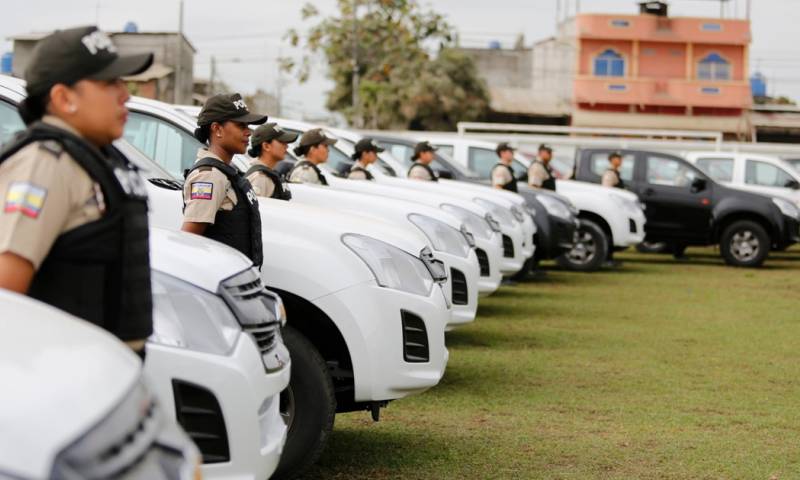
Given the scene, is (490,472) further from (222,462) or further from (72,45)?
(72,45)

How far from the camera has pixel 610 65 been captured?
58.5 meters

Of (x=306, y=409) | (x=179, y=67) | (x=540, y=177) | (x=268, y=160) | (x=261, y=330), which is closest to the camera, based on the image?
(x=261, y=330)

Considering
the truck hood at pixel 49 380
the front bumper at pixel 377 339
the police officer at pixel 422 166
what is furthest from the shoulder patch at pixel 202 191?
the police officer at pixel 422 166

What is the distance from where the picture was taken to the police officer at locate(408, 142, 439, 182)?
15.9m

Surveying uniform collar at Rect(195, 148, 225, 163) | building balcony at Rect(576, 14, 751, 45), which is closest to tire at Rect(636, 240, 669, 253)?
uniform collar at Rect(195, 148, 225, 163)

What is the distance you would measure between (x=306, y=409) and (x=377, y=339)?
24.3 inches

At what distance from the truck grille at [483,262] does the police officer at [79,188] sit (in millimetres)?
8655

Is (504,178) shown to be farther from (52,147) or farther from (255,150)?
(52,147)

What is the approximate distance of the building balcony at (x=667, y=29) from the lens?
57.8m

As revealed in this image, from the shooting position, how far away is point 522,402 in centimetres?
905

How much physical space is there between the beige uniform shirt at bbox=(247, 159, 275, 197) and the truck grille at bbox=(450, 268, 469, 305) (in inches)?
91.9

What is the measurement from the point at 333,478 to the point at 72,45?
11.4 feet

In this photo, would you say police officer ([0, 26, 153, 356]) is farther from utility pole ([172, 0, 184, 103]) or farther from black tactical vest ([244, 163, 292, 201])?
utility pole ([172, 0, 184, 103])

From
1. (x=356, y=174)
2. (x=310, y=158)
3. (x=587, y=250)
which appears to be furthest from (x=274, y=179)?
(x=587, y=250)
